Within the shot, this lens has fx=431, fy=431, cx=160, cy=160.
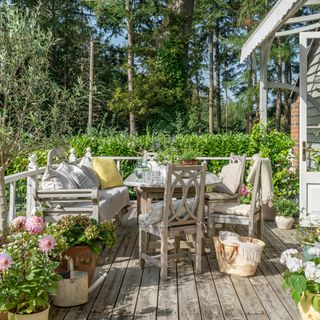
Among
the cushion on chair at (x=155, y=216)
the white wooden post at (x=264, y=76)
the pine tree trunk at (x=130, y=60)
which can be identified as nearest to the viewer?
the cushion on chair at (x=155, y=216)

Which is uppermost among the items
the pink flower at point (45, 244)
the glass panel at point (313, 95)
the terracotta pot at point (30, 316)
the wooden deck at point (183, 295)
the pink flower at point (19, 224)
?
the glass panel at point (313, 95)

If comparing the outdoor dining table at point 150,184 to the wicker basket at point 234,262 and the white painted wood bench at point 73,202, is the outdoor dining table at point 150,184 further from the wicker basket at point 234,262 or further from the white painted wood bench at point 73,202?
the wicker basket at point 234,262

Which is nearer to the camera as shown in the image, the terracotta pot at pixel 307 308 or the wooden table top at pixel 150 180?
the terracotta pot at pixel 307 308

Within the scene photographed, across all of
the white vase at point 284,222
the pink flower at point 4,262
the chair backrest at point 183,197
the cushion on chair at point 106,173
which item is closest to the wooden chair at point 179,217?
the chair backrest at point 183,197

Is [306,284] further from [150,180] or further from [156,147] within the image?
[156,147]

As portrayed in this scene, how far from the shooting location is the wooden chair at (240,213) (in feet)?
13.6

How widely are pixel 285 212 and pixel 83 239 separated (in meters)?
3.38

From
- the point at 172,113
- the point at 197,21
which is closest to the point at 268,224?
the point at 172,113

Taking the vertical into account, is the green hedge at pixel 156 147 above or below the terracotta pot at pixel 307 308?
above

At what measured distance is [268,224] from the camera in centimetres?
604

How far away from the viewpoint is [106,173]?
5914 millimetres

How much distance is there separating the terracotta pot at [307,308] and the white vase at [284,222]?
3091 millimetres

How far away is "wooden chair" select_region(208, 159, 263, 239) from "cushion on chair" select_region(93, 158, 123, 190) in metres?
1.92

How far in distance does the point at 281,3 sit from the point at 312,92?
284 centimetres
